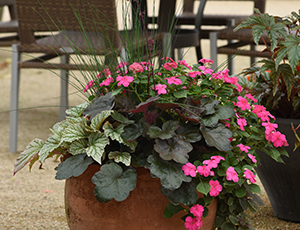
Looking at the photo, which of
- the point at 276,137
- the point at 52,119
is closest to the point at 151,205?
the point at 276,137

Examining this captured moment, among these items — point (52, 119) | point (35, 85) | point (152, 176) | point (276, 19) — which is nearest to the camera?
point (152, 176)

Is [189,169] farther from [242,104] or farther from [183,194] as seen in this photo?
[242,104]

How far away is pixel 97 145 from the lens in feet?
3.28

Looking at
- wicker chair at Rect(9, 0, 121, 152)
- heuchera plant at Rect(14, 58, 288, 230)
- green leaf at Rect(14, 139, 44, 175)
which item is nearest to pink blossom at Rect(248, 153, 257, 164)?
heuchera plant at Rect(14, 58, 288, 230)

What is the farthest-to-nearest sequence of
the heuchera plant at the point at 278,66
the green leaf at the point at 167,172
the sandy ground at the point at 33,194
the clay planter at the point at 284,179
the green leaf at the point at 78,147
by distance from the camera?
the sandy ground at the point at 33,194 → the clay planter at the point at 284,179 → the heuchera plant at the point at 278,66 → the green leaf at the point at 78,147 → the green leaf at the point at 167,172

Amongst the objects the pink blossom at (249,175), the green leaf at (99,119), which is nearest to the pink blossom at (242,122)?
the pink blossom at (249,175)

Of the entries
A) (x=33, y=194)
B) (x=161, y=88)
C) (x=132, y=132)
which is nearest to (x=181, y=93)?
(x=161, y=88)

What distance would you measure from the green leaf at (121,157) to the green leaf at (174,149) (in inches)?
3.1

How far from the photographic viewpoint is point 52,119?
317 cm

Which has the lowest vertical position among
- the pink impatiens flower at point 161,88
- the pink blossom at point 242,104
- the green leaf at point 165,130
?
the green leaf at point 165,130

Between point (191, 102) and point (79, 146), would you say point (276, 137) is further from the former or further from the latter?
point (79, 146)

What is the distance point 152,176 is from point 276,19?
Answer: 75cm

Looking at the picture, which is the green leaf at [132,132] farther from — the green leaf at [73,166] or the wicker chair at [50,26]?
the wicker chair at [50,26]

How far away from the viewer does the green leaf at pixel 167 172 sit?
3.00 feet
